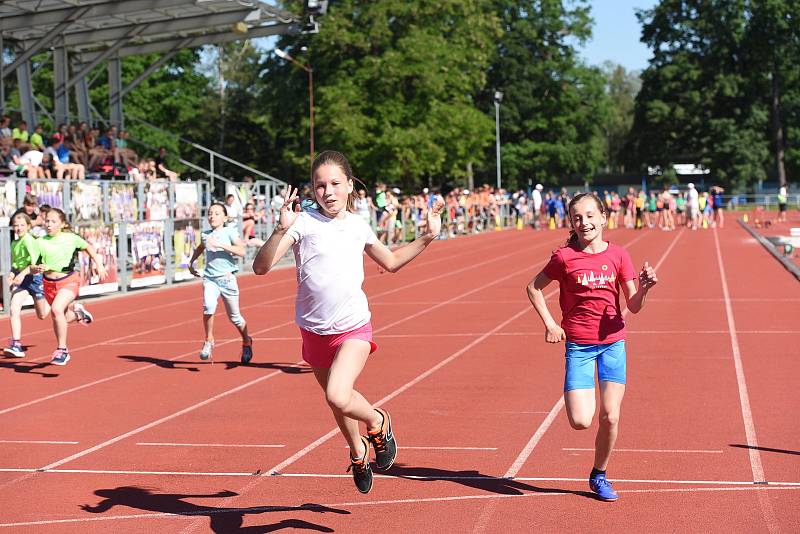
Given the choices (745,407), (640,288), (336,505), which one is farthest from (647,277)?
(745,407)

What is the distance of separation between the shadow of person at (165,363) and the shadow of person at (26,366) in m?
0.93

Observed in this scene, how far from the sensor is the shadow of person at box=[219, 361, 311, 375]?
11.8 meters

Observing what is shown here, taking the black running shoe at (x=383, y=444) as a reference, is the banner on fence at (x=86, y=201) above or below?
above

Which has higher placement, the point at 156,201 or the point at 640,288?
the point at 156,201

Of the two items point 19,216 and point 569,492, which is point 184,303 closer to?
point 19,216

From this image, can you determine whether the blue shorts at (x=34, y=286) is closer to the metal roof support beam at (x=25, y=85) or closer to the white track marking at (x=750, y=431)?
the white track marking at (x=750, y=431)

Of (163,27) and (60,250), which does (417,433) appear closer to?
(60,250)

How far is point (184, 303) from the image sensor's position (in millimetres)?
20328

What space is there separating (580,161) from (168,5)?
52.6 metres

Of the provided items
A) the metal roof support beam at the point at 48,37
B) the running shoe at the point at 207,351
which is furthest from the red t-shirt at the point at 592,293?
the metal roof support beam at the point at 48,37

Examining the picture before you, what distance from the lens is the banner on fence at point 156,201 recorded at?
23875 mm

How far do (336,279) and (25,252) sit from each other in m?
7.15

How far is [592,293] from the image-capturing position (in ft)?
20.7

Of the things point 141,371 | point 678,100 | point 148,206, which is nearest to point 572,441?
point 141,371
